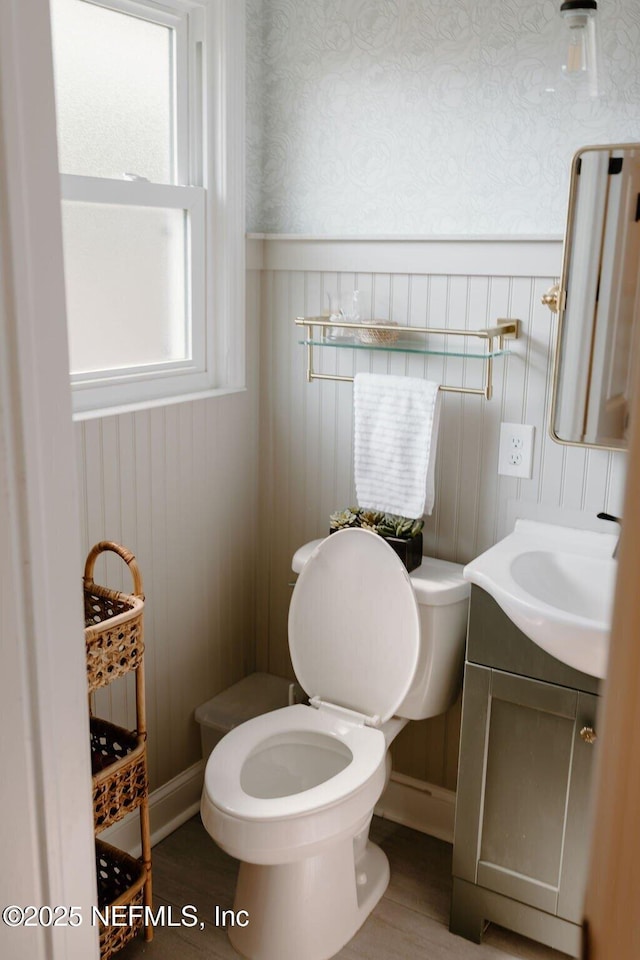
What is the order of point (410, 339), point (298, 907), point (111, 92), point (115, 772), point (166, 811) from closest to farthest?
point (115, 772), point (298, 907), point (111, 92), point (410, 339), point (166, 811)

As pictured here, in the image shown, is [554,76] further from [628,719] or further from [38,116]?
[628,719]

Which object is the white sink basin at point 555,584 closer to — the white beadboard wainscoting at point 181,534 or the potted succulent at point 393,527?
the potted succulent at point 393,527

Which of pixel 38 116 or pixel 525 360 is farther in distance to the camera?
pixel 525 360

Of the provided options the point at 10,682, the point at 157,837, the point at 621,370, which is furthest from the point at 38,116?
the point at 157,837

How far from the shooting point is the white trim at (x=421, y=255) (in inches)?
81.8

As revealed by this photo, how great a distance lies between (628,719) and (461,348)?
2136 mm

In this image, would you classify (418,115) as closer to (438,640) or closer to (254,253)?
(254,253)

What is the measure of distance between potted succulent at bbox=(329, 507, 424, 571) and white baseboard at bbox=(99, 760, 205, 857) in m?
0.84

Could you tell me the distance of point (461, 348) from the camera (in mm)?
2189

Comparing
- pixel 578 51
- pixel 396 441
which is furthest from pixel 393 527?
pixel 578 51

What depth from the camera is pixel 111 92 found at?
6.91 feet

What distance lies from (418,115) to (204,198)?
23.6 inches

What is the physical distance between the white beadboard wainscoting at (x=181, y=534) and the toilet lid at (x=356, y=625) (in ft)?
1.10

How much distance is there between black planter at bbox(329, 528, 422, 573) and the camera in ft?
7.22
